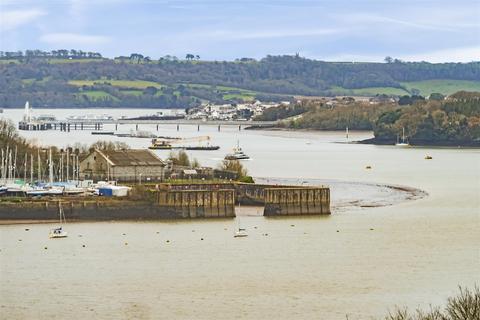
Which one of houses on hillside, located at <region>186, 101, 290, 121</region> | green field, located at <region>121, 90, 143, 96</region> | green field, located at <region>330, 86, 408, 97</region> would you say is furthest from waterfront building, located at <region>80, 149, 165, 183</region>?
green field, located at <region>330, 86, 408, 97</region>

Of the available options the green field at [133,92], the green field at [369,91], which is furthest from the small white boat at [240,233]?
the green field at [369,91]

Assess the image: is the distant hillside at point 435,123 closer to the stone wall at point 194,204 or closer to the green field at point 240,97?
the stone wall at point 194,204

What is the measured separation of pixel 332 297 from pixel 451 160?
42.7 meters

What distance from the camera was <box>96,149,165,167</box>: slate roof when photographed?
125 ft

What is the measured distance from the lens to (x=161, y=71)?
192 meters

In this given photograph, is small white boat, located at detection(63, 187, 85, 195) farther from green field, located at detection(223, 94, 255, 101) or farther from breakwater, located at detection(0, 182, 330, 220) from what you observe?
green field, located at detection(223, 94, 255, 101)

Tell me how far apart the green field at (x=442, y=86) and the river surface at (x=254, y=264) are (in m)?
127

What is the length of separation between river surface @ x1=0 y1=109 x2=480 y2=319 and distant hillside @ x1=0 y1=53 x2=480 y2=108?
133120mm

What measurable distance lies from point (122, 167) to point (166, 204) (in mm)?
5349

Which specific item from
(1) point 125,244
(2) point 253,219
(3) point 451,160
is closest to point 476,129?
(3) point 451,160

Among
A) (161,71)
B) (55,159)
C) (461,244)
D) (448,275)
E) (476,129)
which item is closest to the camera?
(448,275)

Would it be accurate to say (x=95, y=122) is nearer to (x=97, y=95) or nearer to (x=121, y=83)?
(x=97, y=95)

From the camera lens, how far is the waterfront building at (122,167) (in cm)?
3772

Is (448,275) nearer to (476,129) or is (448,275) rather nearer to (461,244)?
(461,244)
